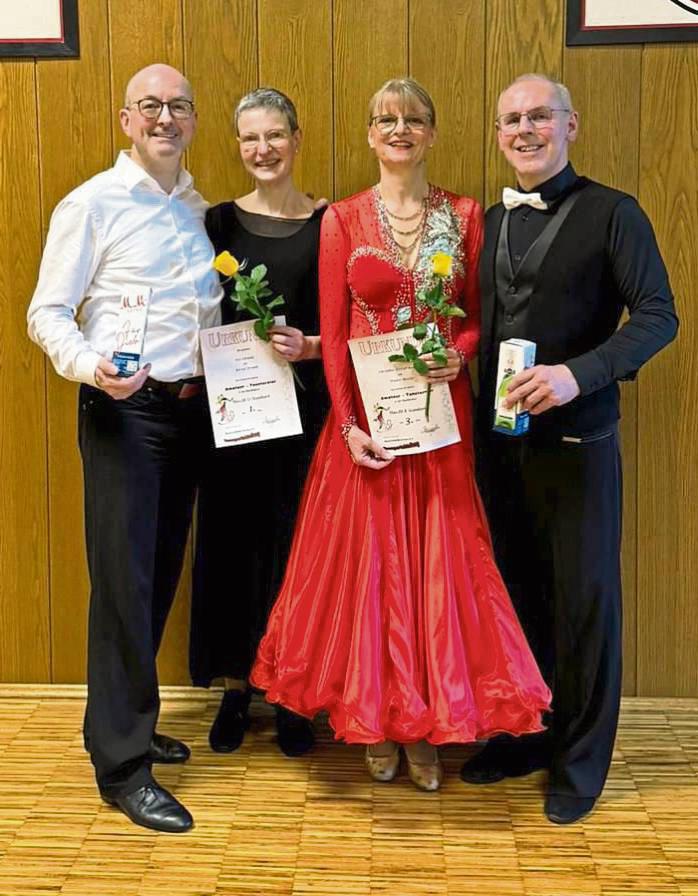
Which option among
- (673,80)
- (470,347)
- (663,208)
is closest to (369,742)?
(470,347)

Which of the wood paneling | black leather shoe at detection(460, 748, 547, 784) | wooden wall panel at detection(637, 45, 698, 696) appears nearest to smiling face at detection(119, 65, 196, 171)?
the wood paneling

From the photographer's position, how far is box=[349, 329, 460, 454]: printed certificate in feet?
8.52

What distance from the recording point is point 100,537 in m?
2.54

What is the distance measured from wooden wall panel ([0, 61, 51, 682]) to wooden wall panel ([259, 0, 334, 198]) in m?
0.64

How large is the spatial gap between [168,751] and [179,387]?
923 mm

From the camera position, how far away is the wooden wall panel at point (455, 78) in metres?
2.96

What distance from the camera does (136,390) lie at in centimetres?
245

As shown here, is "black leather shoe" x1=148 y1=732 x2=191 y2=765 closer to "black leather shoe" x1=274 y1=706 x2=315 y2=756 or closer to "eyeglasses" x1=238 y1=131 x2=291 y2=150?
"black leather shoe" x1=274 y1=706 x2=315 y2=756

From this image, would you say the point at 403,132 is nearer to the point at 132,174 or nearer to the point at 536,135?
the point at 536,135

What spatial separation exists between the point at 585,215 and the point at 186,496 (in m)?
1.11

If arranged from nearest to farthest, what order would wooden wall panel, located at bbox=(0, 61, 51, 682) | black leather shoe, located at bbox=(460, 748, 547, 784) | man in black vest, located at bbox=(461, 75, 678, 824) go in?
1. man in black vest, located at bbox=(461, 75, 678, 824)
2. black leather shoe, located at bbox=(460, 748, 547, 784)
3. wooden wall panel, located at bbox=(0, 61, 51, 682)

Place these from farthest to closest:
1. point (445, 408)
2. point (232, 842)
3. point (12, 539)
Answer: point (12, 539), point (445, 408), point (232, 842)

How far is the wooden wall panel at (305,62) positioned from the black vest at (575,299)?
29.8 inches

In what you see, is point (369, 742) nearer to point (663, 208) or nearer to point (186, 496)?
point (186, 496)
